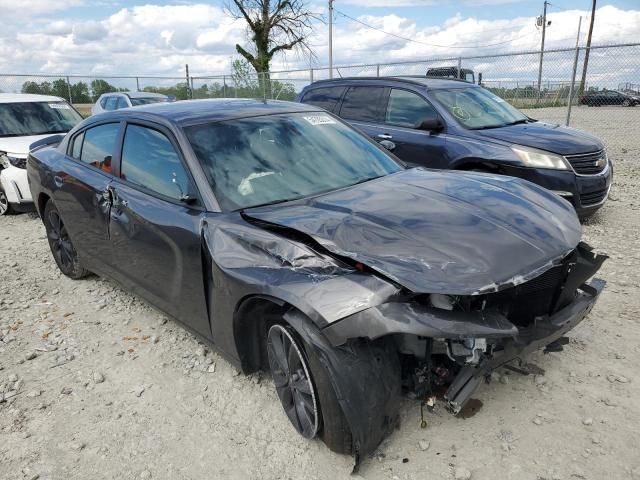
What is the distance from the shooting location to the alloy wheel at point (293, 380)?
7.91 feet

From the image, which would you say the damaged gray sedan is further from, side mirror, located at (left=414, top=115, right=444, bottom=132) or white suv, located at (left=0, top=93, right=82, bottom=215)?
white suv, located at (left=0, top=93, right=82, bottom=215)

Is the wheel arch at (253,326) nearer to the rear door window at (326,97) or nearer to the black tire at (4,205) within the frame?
the rear door window at (326,97)

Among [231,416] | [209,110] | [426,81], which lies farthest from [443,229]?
[426,81]

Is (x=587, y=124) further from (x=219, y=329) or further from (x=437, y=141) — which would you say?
(x=219, y=329)

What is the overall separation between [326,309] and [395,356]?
429 millimetres

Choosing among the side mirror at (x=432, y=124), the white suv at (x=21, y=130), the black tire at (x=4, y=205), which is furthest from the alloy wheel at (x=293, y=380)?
the black tire at (x=4, y=205)

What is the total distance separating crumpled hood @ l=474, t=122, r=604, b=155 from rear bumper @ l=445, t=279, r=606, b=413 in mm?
3621

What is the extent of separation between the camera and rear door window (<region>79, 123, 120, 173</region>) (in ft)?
12.5

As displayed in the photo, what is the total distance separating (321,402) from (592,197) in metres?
4.76

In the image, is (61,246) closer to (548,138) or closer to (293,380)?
(293,380)

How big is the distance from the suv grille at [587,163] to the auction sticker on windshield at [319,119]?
3.23 metres

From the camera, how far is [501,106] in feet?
22.7

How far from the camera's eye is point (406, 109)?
662 cm

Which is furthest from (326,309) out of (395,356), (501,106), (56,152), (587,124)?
(587,124)
